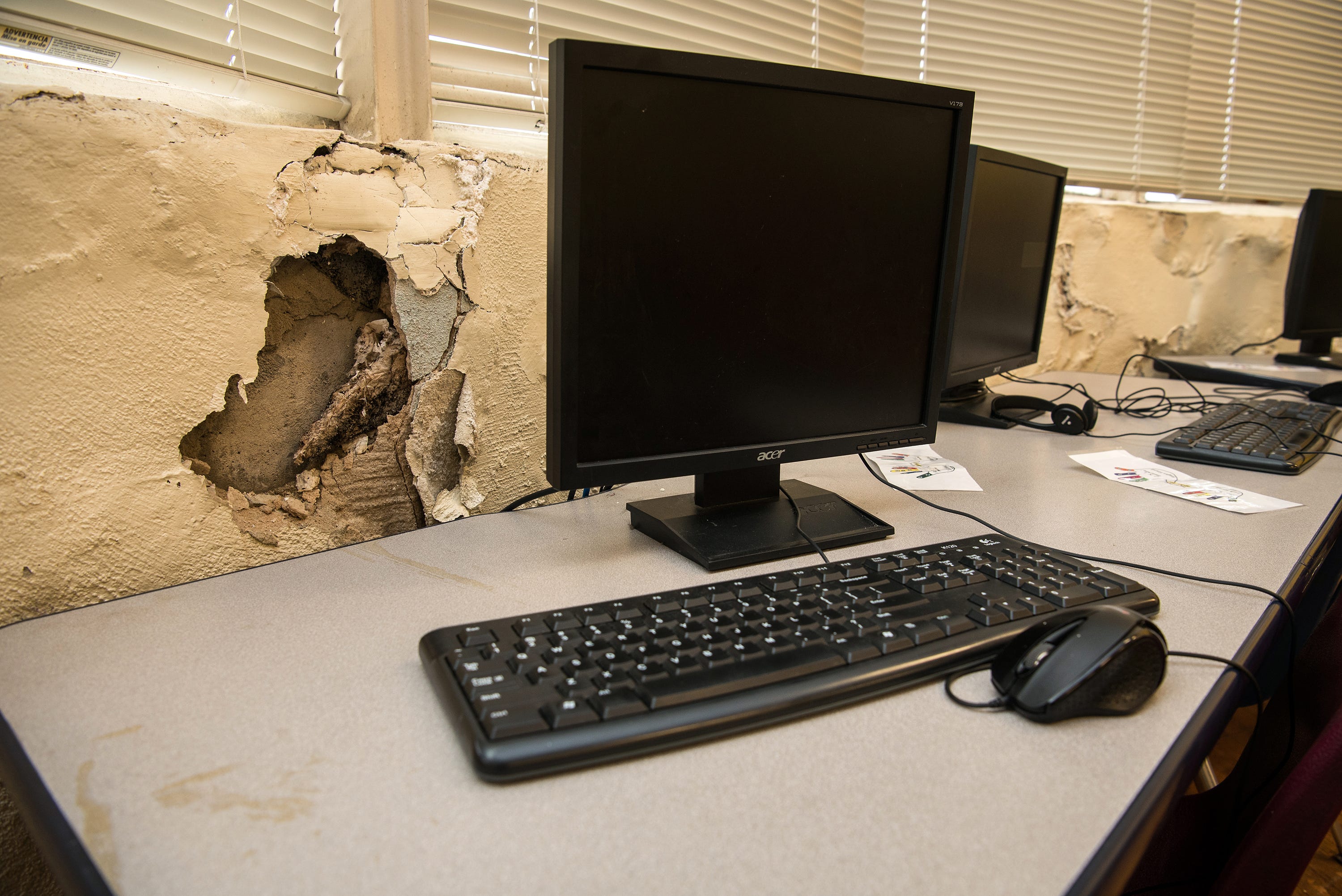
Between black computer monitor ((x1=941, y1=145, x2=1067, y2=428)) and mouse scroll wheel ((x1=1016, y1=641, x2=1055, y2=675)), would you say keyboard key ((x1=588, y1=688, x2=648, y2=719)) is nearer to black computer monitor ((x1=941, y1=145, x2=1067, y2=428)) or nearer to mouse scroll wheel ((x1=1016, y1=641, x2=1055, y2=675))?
mouse scroll wheel ((x1=1016, y1=641, x2=1055, y2=675))

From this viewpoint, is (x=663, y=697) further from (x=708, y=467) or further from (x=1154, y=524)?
(x=1154, y=524)

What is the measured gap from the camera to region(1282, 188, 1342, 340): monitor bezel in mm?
2301

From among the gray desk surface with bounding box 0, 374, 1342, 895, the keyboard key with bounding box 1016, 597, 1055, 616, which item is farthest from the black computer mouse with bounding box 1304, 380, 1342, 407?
the keyboard key with bounding box 1016, 597, 1055, 616

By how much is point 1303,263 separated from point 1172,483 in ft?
5.73

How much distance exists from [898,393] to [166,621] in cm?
82

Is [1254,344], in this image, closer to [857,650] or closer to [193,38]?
[857,650]

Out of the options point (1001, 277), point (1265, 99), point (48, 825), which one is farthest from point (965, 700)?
point (1265, 99)

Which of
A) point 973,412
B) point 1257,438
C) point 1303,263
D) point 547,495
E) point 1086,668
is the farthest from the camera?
point 1303,263

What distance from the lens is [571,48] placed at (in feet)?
2.24

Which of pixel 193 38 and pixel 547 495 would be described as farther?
pixel 547 495

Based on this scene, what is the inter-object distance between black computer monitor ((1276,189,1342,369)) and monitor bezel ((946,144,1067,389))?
1.16m


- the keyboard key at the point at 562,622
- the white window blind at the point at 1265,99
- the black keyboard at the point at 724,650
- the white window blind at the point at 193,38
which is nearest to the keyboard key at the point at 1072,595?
the black keyboard at the point at 724,650

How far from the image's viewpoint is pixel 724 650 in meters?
0.60

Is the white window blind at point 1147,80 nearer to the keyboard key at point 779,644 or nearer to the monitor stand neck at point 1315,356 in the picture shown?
the monitor stand neck at point 1315,356
